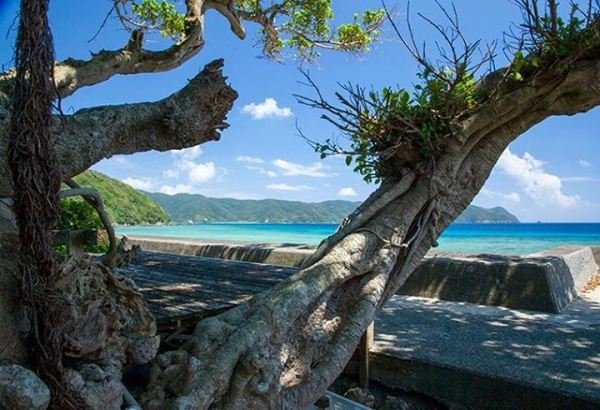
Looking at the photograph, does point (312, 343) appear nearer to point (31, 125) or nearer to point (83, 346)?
point (83, 346)

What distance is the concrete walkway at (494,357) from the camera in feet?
12.3

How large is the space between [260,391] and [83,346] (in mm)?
967

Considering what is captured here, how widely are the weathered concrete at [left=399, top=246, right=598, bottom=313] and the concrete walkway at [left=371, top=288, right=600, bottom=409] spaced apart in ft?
1.11

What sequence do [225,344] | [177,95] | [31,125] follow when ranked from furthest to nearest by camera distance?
[177,95]
[225,344]
[31,125]

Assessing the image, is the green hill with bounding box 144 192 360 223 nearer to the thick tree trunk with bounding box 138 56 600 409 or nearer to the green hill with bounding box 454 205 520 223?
the green hill with bounding box 454 205 520 223

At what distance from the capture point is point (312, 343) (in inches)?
111

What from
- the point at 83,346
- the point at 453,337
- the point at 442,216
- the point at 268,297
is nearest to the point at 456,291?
the point at 453,337

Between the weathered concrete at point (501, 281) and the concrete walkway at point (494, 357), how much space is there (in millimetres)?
337

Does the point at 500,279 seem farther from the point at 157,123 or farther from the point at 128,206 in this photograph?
the point at 128,206

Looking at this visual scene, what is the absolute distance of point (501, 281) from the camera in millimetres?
7266

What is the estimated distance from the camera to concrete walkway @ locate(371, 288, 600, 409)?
376cm

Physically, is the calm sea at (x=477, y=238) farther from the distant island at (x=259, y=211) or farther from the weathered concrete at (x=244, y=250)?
the distant island at (x=259, y=211)

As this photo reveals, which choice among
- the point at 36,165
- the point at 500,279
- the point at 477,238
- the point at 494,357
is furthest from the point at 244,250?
the point at 477,238

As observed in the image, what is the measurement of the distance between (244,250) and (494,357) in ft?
21.6
